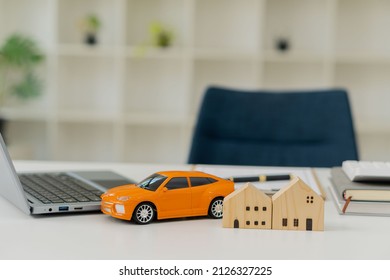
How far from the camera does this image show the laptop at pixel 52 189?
3.40ft

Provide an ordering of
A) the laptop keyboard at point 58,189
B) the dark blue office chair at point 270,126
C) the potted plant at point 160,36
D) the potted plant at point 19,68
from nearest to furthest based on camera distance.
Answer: the laptop keyboard at point 58,189 < the dark blue office chair at point 270,126 < the potted plant at point 19,68 < the potted plant at point 160,36

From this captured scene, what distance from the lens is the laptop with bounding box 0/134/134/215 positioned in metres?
1.04

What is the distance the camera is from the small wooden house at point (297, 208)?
0.96 metres

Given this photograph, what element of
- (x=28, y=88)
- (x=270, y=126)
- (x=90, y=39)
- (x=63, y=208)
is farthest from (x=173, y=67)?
(x=63, y=208)

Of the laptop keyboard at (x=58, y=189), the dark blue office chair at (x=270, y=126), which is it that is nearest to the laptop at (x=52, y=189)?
the laptop keyboard at (x=58, y=189)

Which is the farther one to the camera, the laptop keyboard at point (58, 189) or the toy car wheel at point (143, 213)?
the laptop keyboard at point (58, 189)

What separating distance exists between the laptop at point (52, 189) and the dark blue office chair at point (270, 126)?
0.93 meters

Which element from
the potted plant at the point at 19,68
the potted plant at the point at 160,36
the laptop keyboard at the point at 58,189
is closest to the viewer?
the laptop keyboard at the point at 58,189

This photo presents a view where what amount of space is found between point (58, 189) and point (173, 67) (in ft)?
10.9

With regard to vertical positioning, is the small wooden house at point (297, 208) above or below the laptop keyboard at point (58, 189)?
above

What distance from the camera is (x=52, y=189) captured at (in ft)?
3.89

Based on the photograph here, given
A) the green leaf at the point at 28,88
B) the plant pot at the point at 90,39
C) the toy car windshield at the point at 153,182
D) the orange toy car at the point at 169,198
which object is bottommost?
the green leaf at the point at 28,88

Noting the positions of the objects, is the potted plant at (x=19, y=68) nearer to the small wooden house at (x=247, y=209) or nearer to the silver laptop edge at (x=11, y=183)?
the silver laptop edge at (x=11, y=183)
